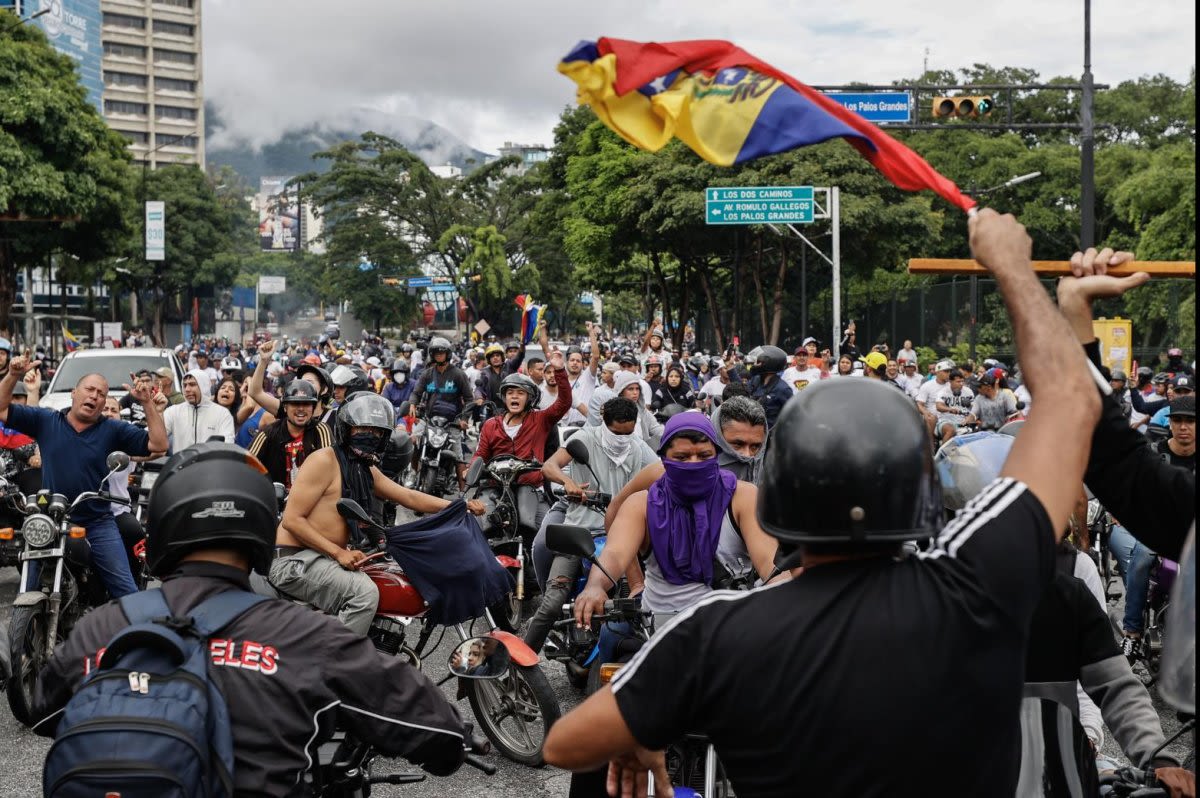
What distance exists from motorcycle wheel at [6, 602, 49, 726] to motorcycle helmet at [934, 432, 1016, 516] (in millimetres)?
4702

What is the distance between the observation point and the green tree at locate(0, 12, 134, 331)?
113ft

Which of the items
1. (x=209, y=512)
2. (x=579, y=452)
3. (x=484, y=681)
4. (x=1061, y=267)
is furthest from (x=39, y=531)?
(x=1061, y=267)

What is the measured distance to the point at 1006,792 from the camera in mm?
2045

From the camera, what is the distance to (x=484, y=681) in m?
6.40

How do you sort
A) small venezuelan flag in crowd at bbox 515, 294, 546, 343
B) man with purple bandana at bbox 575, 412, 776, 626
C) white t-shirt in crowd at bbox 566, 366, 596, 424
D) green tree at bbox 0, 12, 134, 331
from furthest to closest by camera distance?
1. green tree at bbox 0, 12, 134, 331
2. small venezuelan flag in crowd at bbox 515, 294, 546, 343
3. white t-shirt in crowd at bbox 566, 366, 596, 424
4. man with purple bandana at bbox 575, 412, 776, 626

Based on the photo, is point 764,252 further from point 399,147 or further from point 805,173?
point 399,147

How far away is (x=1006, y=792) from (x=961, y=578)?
0.33 m

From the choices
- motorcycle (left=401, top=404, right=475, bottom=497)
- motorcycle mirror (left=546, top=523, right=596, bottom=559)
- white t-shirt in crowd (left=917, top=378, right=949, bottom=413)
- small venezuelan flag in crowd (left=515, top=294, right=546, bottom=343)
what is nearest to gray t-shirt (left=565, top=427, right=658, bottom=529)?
motorcycle mirror (left=546, top=523, right=596, bottom=559)

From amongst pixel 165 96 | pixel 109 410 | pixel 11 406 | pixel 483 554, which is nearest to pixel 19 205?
pixel 109 410

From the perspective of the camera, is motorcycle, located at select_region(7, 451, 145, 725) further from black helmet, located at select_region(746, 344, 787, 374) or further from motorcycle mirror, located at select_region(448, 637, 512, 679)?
black helmet, located at select_region(746, 344, 787, 374)

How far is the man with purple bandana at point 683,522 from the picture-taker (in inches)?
203

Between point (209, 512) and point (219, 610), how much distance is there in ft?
0.74

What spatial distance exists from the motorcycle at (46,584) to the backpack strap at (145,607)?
4160 millimetres

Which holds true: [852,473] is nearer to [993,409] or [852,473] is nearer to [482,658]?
[482,658]
